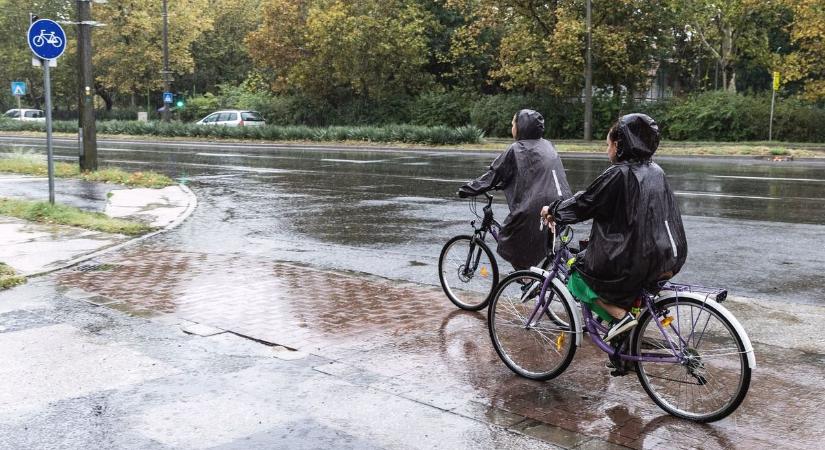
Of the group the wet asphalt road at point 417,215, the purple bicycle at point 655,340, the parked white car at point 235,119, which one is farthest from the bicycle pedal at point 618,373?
the parked white car at point 235,119

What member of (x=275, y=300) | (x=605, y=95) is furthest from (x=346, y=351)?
(x=605, y=95)

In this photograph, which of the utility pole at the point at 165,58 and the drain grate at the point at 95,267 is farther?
the utility pole at the point at 165,58

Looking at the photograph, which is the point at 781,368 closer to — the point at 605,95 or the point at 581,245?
the point at 581,245

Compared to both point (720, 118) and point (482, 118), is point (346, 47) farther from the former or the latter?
point (720, 118)

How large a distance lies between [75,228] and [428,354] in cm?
779

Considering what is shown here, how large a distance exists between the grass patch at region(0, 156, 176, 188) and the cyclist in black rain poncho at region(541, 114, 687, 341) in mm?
14619

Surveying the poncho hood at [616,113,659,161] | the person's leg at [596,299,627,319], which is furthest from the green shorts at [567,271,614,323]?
the poncho hood at [616,113,659,161]

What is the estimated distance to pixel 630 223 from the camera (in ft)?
15.1

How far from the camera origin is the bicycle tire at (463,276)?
23.8 feet

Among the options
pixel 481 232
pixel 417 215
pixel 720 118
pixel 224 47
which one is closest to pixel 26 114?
pixel 224 47

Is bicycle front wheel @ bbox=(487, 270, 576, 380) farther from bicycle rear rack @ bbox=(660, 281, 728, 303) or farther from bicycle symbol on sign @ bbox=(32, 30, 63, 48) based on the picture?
bicycle symbol on sign @ bbox=(32, 30, 63, 48)

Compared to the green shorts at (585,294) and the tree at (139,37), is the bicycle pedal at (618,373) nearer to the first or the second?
the green shorts at (585,294)

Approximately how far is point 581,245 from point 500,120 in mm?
34535

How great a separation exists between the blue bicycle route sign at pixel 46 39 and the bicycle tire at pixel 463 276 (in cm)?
839
